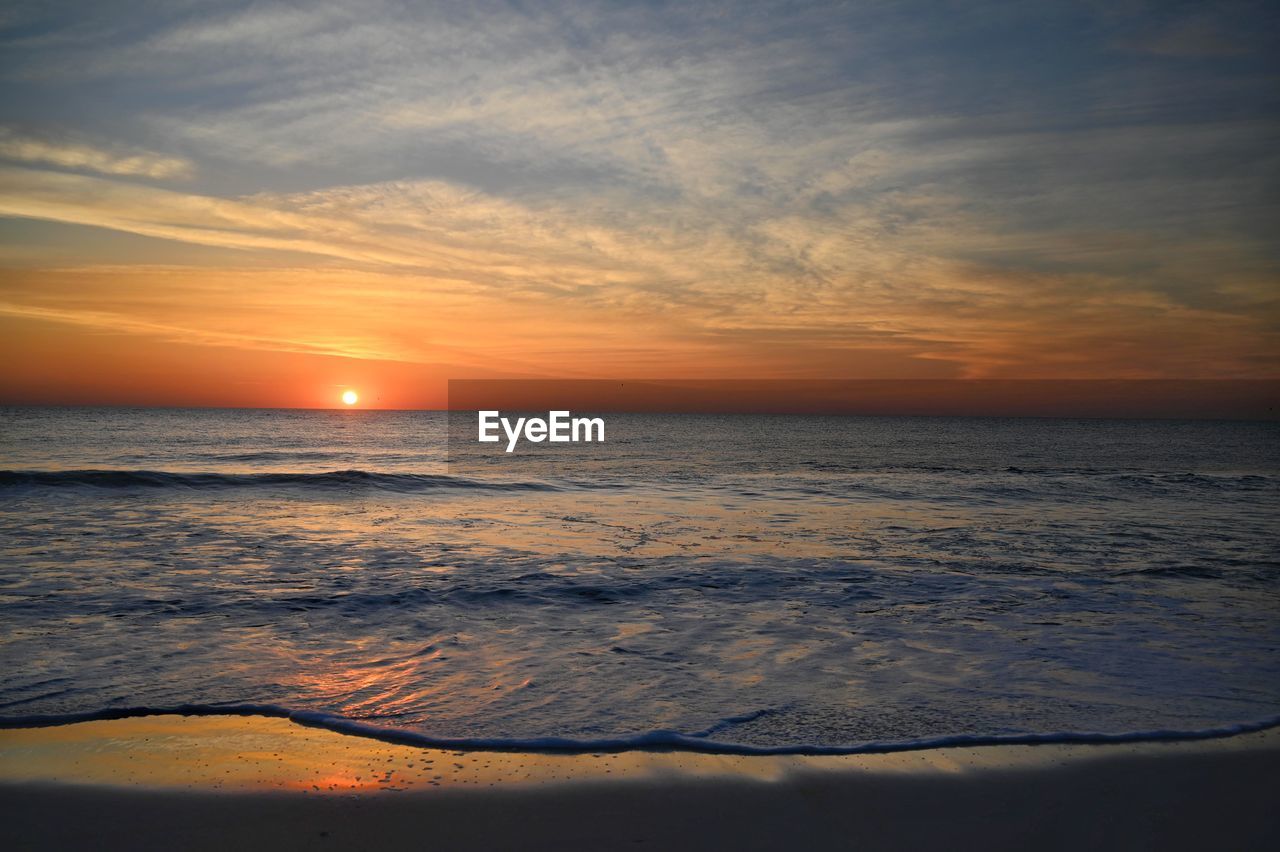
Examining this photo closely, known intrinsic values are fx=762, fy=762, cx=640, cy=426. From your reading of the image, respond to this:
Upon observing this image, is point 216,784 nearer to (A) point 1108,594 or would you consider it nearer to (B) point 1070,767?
(B) point 1070,767

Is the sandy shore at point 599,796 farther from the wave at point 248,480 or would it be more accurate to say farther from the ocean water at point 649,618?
the wave at point 248,480

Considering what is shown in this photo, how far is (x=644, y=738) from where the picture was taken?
5289mm

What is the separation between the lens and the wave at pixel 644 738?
16.9ft

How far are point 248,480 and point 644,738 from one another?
25800 mm

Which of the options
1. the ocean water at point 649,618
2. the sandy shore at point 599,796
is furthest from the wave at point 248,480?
the sandy shore at point 599,796

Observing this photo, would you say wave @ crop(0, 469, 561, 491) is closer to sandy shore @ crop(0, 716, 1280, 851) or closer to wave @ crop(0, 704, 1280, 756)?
wave @ crop(0, 704, 1280, 756)

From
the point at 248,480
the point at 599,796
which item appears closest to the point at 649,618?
the point at 599,796

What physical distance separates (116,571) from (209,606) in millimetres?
3094

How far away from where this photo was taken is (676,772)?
4.81 metres

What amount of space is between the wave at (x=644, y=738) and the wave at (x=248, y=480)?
20268mm

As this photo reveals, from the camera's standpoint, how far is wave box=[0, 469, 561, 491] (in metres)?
24.0

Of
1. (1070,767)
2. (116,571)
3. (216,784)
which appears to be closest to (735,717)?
(1070,767)

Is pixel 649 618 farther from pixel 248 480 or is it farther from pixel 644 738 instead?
pixel 248 480

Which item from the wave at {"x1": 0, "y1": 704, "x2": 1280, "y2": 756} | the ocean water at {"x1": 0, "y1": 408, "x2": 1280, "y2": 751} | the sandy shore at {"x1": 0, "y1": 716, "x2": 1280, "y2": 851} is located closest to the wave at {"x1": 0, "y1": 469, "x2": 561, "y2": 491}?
the ocean water at {"x1": 0, "y1": 408, "x2": 1280, "y2": 751}
